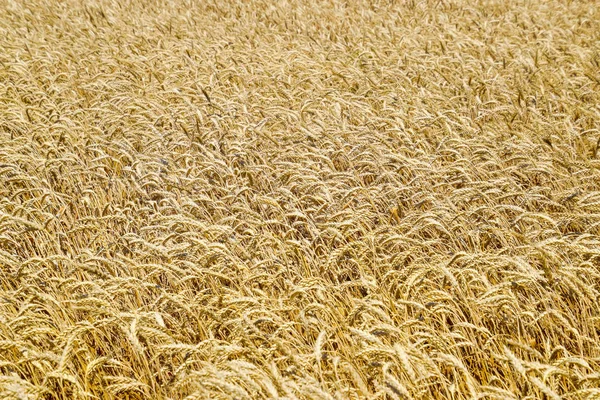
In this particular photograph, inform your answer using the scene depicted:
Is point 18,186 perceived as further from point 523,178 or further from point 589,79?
point 589,79

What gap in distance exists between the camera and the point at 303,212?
3.40 meters

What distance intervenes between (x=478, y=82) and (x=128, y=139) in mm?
3008

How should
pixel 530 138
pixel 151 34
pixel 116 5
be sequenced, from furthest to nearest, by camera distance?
1. pixel 116 5
2. pixel 151 34
3. pixel 530 138

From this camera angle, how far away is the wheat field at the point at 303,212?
2305 millimetres

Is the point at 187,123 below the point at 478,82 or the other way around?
below

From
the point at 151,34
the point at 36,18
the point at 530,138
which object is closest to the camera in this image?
the point at 530,138

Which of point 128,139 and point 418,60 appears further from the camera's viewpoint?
point 418,60

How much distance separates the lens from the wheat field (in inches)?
90.7

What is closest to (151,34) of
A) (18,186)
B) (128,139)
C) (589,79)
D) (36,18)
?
(36,18)

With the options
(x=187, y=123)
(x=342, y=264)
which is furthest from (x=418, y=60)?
(x=342, y=264)

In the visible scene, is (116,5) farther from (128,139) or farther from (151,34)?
(128,139)

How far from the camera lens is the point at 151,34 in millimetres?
8312

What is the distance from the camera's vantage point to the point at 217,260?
116 inches

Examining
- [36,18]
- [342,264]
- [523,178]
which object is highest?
[523,178]
